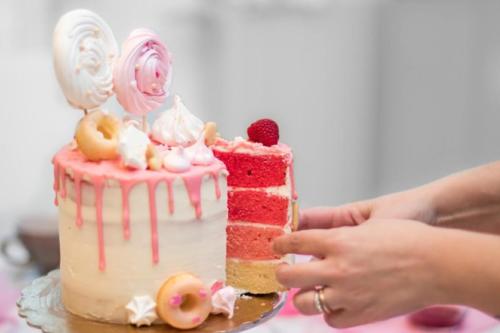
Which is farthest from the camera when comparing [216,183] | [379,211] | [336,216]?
[336,216]

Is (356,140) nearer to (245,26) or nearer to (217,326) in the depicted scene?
(245,26)

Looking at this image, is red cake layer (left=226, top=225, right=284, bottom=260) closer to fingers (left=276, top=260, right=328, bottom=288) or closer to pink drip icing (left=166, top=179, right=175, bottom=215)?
pink drip icing (left=166, top=179, right=175, bottom=215)

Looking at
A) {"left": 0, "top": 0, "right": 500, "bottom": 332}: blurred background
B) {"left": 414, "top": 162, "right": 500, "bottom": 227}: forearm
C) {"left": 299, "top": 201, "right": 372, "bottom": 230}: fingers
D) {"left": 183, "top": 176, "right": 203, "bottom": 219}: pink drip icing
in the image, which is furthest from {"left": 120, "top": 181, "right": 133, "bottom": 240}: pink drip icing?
{"left": 0, "top": 0, "right": 500, "bottom": 332}: blurred background

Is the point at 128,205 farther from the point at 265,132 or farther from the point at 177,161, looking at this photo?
the point at 265,132

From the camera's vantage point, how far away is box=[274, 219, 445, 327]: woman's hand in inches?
51.1

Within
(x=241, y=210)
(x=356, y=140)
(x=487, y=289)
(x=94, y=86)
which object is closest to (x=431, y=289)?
(x=487, y=289)

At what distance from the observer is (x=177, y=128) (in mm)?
1696

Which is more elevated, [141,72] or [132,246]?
[141,72]

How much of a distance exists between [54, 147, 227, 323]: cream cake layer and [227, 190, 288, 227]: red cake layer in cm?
16

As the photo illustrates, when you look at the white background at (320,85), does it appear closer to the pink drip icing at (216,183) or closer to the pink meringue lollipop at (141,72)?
the pink meringue lollipop at (141,72)

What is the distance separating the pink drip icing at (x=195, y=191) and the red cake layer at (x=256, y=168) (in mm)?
225

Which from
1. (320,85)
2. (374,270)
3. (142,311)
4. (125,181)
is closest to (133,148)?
(125,181)

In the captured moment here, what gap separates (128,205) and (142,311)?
0.71ft

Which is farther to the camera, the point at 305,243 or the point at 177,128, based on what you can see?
the point at 177,128
